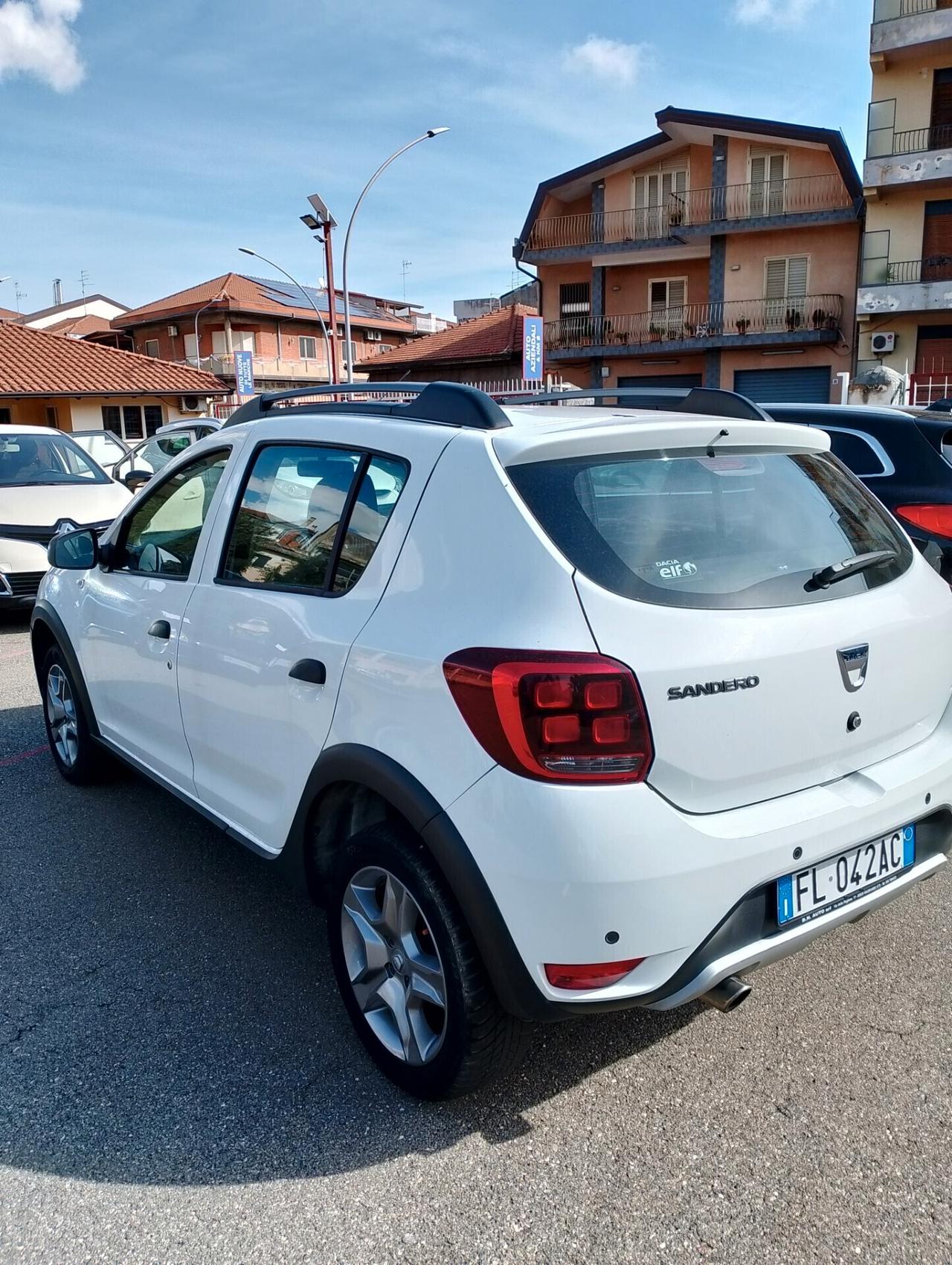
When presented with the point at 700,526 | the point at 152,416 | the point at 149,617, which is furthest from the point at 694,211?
→ the point at 700,526

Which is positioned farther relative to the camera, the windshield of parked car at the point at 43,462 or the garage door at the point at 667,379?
the garage door at the point at 667,379

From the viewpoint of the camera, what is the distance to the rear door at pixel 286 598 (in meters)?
2.62

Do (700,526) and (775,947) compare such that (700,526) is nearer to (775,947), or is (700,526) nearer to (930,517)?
(775,947)

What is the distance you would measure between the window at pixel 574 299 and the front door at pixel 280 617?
35.2 meters

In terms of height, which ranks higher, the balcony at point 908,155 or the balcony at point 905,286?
the balcony at point 908,155

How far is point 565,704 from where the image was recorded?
6.88 ft

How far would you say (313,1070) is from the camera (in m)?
2.67

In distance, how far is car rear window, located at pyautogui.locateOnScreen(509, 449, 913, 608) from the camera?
2.26 metres

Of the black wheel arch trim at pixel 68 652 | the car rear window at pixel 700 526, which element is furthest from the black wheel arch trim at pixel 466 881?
the black wheel arch trim at pixel 68 652

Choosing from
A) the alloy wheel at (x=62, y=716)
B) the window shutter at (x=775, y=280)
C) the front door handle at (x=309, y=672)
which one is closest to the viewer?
the front door handle at (x=309, y=672)

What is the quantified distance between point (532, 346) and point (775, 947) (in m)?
15.3

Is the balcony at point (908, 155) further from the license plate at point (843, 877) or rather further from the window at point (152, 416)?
the license plate at point (843, 877)

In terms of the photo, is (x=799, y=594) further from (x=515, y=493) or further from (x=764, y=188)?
(x=764, y=188)

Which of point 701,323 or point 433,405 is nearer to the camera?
point 433,405
